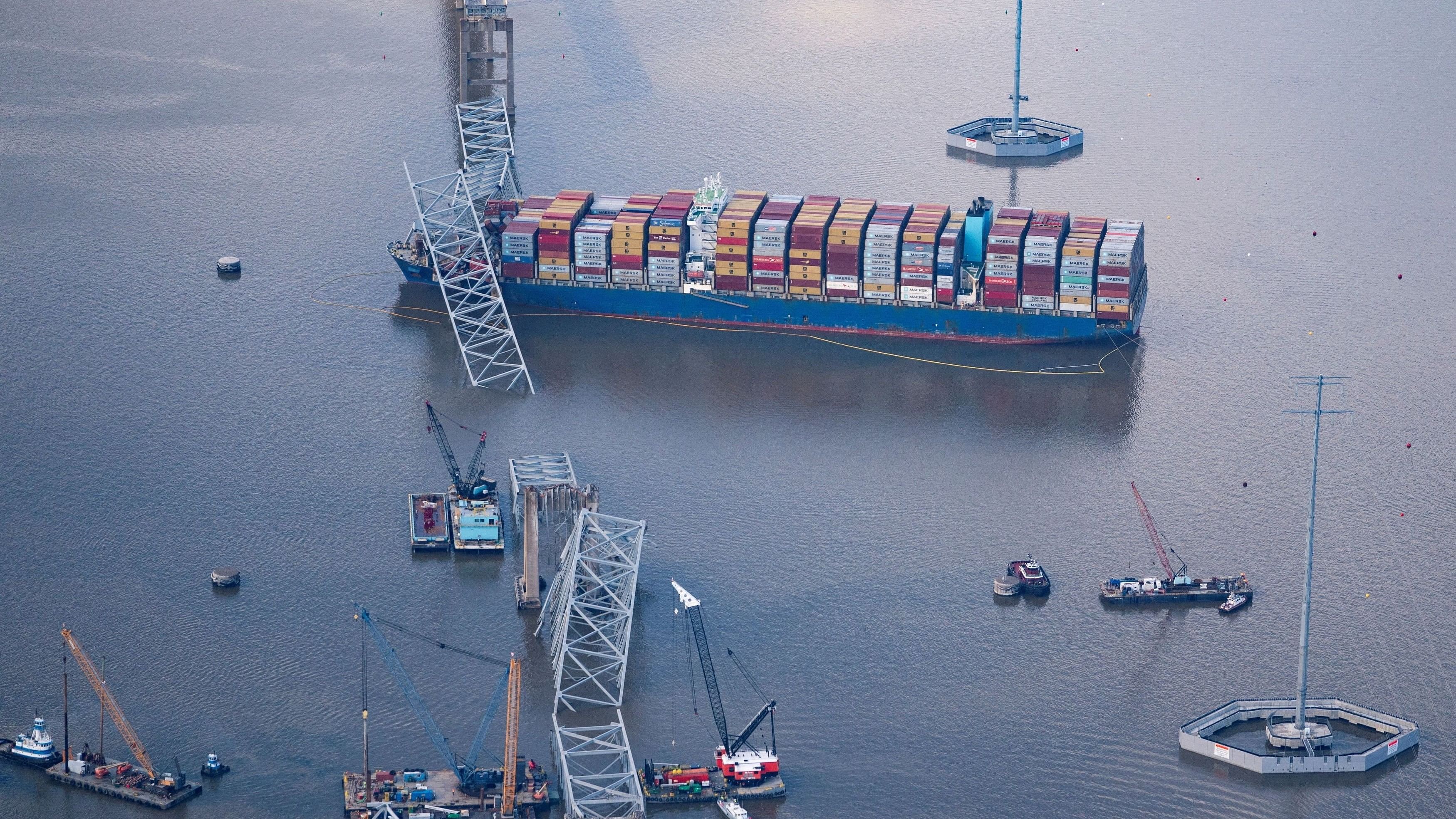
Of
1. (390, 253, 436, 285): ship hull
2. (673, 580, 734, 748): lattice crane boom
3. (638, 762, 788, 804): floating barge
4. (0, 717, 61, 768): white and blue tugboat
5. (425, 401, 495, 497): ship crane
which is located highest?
(390, 253, 436, 285): ship hull

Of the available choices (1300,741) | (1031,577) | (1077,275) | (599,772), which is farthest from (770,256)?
(1300,741)

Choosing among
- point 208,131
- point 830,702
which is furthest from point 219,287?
point 830,702

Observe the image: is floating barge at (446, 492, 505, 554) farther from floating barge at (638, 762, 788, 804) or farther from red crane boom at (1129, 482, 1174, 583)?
red crane boom at (1129, 482, 1174, 583)

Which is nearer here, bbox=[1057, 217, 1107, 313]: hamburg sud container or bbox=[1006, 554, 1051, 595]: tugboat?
bbox=[1006, 554, 1051, 595]: tugboat

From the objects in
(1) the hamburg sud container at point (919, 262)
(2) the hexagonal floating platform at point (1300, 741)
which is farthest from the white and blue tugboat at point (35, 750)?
(1) the hamburg sud container at point (919, 262)

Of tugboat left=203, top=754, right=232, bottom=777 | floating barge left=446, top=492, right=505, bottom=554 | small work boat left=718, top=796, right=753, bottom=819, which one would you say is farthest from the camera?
floating barge left=446, top=492, right=505, bottom=554

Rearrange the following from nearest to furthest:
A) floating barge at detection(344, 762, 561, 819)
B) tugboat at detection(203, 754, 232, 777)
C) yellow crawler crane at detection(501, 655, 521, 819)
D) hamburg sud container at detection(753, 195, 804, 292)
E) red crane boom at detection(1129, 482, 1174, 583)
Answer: yellow crawler crane at detection(501, 655, 521, 819), floating barge at detection(344, 762, 561, 819), tugboat at detection(203, 754, 232, 777), red crane boom at detection(1129, 482, 1174, 583), hamburg sud container at detection(753, 195, 804, 292)

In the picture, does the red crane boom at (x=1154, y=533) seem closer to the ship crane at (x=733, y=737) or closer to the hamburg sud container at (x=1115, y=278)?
the hamburg sud container at (x=1115, y=278)

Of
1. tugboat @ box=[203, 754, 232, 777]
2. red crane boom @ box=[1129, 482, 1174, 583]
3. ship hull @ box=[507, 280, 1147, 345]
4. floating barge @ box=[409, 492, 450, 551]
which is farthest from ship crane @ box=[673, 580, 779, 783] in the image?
ship hull @ box=[507, 280, 1147, 345]
